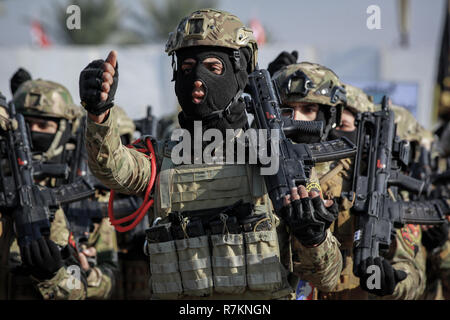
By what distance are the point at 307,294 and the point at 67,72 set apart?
1019cm

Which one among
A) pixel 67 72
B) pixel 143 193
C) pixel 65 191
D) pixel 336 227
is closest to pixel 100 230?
pixel 65 191

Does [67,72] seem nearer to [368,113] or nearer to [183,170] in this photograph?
[368,113]

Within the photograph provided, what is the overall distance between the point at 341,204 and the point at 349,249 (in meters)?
0.37

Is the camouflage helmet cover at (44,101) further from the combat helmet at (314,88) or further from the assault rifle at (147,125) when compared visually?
the combat helmet at (314,88)

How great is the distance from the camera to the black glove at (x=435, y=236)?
21.6ft

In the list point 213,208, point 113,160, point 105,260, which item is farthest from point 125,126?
point 113,160

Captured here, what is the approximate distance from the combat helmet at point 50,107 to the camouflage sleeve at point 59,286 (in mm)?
1328

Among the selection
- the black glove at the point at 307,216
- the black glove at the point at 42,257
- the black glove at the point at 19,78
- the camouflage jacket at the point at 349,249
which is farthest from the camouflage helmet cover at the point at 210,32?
the black glove at the point at 19,78

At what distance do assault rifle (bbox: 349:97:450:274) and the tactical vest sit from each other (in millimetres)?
1301

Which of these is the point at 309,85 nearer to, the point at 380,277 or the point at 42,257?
the point at 380,277

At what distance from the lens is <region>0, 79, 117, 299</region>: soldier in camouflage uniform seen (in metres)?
6.09

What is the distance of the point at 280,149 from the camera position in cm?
411
